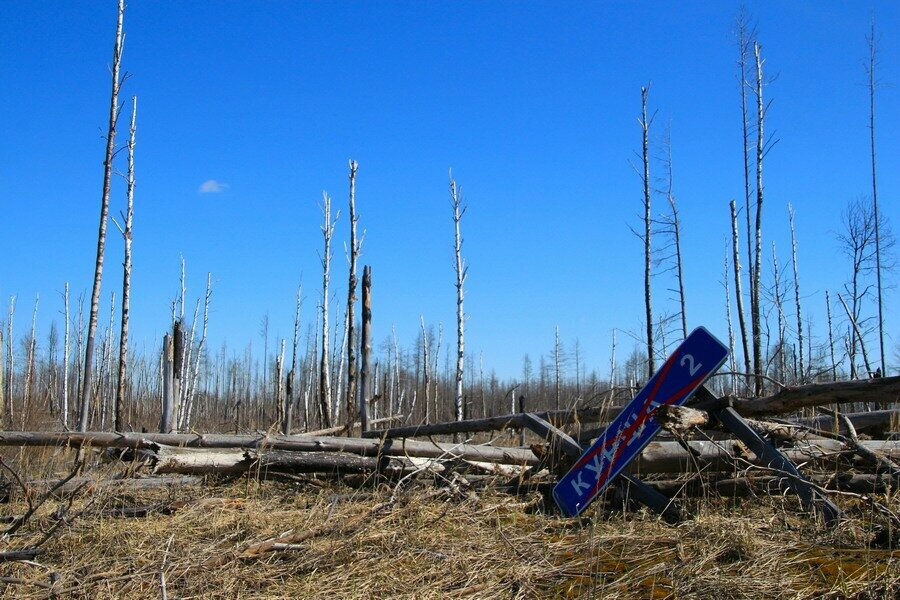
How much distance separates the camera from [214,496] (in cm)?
515

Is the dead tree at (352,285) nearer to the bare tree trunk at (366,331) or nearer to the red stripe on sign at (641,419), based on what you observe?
the bare tree trunk at (366,331)

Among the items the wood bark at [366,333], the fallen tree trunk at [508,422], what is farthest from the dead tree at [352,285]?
the fallen tree trunk at [508,422]

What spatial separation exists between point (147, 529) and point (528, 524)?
2.09m

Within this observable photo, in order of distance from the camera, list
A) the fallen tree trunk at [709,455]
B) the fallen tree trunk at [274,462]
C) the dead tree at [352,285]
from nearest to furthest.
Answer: the fallen tree trunk at [709,455]
the fallen tree trunk at [274,462]
the dead tree at [352,285]

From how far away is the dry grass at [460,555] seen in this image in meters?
2.72

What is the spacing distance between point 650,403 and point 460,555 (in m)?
1.15

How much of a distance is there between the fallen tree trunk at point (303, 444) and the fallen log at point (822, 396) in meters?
1.90

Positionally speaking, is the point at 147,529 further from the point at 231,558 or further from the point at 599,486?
the point at 599,486

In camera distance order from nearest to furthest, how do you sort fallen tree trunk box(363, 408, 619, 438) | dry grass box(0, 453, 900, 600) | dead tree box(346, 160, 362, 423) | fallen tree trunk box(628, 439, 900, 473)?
dry grass box(0, 453, 900, 600), fallen tree trunk box(628, 439, 900, 473), fallen tree trunk box(363, 408, 619, 438), dead tree box(346, 160, 362, 423)

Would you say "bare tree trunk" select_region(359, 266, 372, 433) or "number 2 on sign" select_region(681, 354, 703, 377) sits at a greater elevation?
"bare tree trunk" select_region(359, 266, 372, 433)

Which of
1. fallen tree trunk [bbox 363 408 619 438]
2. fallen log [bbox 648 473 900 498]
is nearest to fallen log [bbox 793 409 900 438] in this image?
fallen log [bbox 648 473 900 498]

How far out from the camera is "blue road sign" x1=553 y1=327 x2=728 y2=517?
10.8ft

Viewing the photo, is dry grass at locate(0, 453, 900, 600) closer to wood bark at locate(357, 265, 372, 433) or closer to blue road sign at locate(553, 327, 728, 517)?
blue road sign at locate(553, 327, 728, 517)

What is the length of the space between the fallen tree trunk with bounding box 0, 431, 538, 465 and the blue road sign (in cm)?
179
